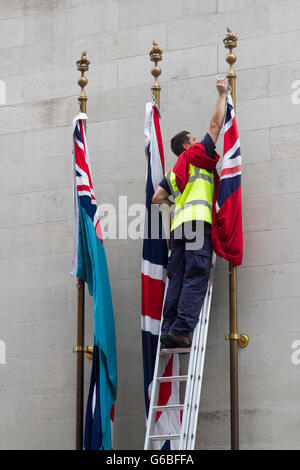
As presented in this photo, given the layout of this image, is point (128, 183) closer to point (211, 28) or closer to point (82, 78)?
point (82, 78)

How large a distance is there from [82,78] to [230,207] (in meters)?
1.93

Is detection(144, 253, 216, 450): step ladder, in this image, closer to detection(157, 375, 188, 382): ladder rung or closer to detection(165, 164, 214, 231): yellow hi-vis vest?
detection(157, 375, 188, 382): ladder rung

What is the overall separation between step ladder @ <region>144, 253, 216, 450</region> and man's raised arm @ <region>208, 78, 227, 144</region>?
1144 millimetres

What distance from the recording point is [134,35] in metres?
10.4

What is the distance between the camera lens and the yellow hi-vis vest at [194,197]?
356 inches

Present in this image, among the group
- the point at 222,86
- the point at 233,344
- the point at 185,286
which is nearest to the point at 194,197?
the point at 185,286

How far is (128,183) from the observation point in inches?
395

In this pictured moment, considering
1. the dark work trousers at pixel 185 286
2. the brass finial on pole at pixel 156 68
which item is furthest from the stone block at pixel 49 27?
the dark work trousers at pixel 185 286

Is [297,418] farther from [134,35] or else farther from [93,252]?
[134,35]

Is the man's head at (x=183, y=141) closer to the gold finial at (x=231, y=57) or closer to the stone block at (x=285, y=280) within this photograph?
the gold finial at (x=231, y=57)

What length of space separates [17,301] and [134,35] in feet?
8.92

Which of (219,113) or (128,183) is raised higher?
(219,113)

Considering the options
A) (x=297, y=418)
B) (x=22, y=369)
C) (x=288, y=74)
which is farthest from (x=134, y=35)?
(x=297, y=418)

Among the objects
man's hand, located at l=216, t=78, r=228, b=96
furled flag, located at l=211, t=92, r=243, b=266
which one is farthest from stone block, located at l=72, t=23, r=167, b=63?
furled flag, located at l=211, t=92, r=243, b=266
